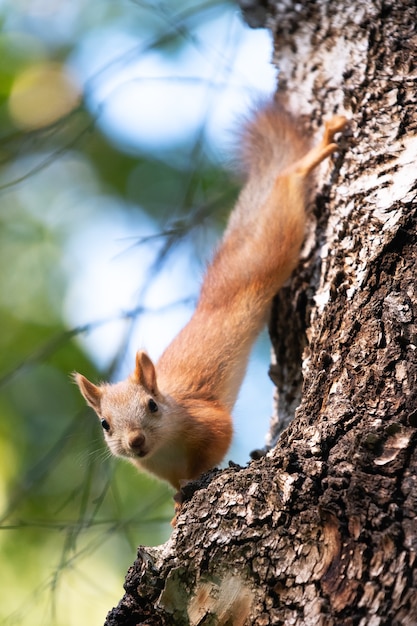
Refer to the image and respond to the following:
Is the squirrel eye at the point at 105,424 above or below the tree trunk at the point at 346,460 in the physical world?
above

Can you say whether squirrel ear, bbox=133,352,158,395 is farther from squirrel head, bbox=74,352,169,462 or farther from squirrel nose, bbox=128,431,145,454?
squirrel nose, bbox=128,431,145,454

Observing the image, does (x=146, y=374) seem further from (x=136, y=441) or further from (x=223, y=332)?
(x=223, y=332)

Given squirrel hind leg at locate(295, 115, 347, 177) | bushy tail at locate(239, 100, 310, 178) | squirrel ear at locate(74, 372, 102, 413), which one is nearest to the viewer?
squirrel hind leg at locate(295, 115, 347, 177)

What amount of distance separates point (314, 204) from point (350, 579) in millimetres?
1911

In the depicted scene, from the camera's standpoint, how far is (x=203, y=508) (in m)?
2.07

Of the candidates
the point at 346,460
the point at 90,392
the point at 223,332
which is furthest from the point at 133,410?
the point at 346,460

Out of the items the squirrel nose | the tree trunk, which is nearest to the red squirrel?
the squirrel nose

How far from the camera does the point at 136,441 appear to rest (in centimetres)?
301

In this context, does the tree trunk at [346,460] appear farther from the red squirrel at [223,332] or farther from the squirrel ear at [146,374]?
the squirrel ear at [146,374]

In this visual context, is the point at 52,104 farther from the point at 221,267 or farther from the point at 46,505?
the point at 46,505

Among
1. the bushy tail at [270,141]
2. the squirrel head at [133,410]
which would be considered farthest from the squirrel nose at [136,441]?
the bushy tail at [270,141]

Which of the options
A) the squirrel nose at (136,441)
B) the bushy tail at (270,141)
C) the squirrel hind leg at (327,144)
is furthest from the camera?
the bushy tail at (270,141)

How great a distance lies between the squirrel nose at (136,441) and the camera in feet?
9.87

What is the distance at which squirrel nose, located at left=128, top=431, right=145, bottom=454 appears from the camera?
3.01 meters
